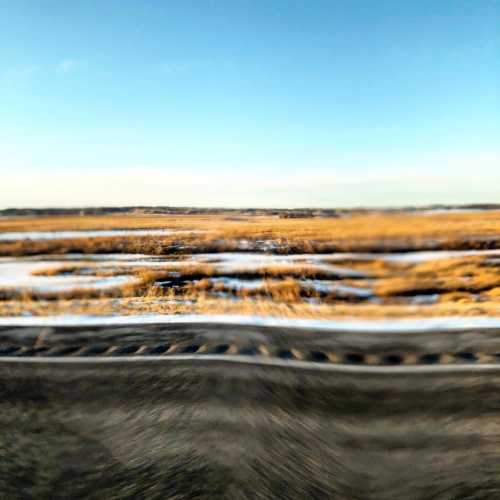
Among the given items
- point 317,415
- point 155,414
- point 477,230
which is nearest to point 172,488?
point 155,414

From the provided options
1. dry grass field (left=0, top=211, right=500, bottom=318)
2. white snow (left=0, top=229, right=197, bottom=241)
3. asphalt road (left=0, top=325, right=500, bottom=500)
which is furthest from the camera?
white snow (left=0, top=229, right=197, bottom=241)

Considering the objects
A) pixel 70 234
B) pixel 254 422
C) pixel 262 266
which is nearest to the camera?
pixel 254 422

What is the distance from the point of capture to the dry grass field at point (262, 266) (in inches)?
97.2

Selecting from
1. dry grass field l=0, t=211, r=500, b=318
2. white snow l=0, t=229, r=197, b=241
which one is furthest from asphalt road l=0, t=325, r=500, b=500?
white snow l=0, t=229, r=197, b=241

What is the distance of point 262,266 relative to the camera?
10.6m

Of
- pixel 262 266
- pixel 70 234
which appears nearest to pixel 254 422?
pixel 262 266

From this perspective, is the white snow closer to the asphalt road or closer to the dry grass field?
the dry grass field

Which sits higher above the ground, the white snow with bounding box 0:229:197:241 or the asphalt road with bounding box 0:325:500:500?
the white snow with bounding box 0:229:197:241

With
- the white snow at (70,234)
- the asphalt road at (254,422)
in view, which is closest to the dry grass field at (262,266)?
the white snow at (70,234)

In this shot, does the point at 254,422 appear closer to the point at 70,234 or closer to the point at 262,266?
the point at 262,266

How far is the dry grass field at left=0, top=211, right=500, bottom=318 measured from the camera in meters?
2.47

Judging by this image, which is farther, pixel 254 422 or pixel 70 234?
pixel 70 234

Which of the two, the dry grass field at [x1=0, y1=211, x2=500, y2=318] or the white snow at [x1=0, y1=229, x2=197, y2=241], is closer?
the dry grass field at [x1=0, y1=211, x2=500, y2=318]

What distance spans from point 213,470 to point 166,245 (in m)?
11.0
